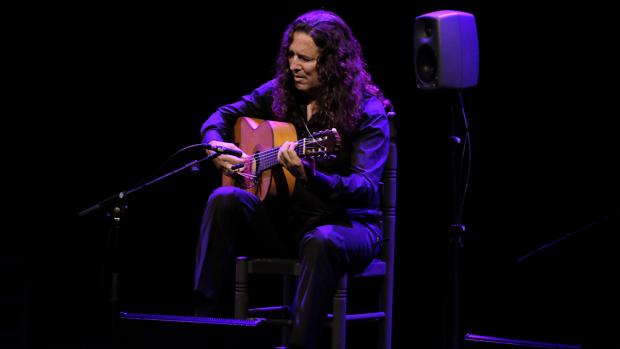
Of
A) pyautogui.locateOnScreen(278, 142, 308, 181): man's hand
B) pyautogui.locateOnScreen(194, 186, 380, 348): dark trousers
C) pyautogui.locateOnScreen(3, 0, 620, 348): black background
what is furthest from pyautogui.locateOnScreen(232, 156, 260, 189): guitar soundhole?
pyautogui.locateOnScreen(3, 0, 620, 348): black background

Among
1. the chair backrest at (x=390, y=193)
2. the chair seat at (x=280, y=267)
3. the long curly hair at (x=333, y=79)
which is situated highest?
the long curly hair at (x=333, y=79)

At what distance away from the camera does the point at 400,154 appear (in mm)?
3852

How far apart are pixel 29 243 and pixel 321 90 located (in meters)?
1.63

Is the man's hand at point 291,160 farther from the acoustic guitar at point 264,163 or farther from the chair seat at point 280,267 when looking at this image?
the chair seat at point 280,267

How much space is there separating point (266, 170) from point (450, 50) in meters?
0.84

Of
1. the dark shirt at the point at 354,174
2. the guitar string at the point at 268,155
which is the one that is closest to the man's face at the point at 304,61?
the dark shirt at the point at 354,174

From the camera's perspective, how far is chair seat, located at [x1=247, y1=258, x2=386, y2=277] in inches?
120

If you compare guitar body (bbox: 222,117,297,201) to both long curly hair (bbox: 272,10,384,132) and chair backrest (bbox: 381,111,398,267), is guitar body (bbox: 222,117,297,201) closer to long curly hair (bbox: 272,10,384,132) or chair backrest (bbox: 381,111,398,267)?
long curly hair (bbox: 272,10,384,132)

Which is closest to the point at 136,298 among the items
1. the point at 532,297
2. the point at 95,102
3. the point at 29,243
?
the point at 29,243

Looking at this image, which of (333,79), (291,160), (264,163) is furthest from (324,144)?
(333,79)

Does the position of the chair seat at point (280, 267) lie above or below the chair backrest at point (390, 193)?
below

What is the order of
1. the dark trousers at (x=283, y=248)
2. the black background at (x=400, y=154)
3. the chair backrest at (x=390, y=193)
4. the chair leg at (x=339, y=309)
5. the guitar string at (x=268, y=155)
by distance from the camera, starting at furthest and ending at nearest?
1. the black background at (x=400, y=154)
2. the chair backrest at (x=390, y=193)
3. the chair leg at (x=339, y=309)
4. the guitar string at (x=268, y=155)
5. the dark trousers at (x=283, y=248)

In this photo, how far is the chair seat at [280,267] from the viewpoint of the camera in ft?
9.98

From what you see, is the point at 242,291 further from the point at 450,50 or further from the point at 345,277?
the point at 450,50
